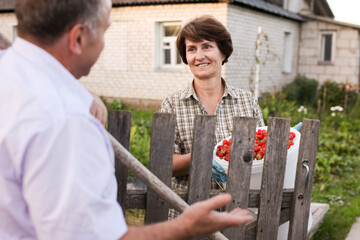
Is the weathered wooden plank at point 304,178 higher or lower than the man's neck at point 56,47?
lower

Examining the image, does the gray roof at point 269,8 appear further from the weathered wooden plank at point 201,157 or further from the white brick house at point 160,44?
the weathered wooden plank at point 201,157

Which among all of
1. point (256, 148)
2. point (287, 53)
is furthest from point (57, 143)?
point (287, 53)

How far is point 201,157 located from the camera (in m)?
1.86

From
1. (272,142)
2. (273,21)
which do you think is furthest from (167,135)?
(273,21)

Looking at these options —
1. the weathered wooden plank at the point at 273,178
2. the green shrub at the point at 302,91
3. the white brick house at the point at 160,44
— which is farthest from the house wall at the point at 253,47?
the weathered wooden plank at the point at 273,178

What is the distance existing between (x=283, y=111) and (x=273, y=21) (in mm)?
4682

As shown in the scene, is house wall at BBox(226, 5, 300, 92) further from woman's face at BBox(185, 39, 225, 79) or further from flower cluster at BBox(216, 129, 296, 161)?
flower cluster at BBox(216, 129, 296, 161)

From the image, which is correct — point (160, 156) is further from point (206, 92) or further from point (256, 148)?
point (206, 92)

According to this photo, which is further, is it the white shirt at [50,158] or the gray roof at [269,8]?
the gray roof at [269,8]

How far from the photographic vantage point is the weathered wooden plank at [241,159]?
73.7 inches

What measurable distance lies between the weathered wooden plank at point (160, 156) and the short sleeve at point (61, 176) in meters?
0.95

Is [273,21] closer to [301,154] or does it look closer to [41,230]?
[301,154]

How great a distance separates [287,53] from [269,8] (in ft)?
8.64

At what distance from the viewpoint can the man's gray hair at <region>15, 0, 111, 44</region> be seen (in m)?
0.93
